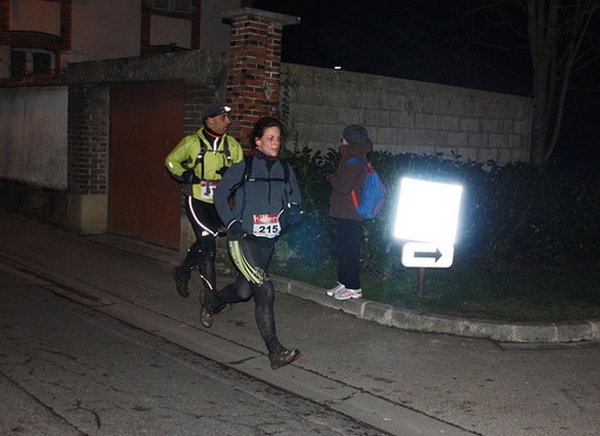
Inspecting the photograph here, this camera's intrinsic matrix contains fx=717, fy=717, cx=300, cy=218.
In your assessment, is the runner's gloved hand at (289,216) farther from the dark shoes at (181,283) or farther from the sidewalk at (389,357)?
the dark shoes at (181,283)

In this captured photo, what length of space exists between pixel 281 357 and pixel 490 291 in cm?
328

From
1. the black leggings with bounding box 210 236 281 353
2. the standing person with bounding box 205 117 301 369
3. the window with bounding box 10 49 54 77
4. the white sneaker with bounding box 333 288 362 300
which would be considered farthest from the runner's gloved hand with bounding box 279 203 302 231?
the window with bounding box 10 49 54 77

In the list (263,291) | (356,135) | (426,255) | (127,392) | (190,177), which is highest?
(356,135)

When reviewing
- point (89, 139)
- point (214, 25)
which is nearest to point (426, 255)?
point (89, 139)

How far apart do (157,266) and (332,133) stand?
302cm

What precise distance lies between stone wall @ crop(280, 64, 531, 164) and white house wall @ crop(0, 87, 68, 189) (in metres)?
4.73

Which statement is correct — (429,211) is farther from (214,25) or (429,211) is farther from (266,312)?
(214,25)

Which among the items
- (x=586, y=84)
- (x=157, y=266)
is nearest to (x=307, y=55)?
(x=586, y=84)

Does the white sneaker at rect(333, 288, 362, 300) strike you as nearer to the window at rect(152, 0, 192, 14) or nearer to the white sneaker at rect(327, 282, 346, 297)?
the white sneaker at rect(327, 282, 346, 297)

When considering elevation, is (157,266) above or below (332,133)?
below

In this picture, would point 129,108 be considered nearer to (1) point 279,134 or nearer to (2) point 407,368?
(1) point 279,134

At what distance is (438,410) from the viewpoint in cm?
511

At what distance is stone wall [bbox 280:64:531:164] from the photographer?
9.62 metres

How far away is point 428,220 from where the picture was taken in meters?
7.35
